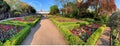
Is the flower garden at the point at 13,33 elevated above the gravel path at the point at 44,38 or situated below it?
above

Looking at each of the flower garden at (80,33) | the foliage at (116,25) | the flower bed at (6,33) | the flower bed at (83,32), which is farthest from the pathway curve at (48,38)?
the foliage at (116,25)

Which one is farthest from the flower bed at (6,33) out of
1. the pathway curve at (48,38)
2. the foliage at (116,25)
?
the foliage at (116,25)

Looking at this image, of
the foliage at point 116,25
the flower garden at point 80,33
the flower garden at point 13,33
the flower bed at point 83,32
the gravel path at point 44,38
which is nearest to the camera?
the flower garden at point 13,33

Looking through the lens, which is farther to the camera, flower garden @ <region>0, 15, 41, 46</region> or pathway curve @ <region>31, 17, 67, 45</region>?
pathway curve @ <region>31, 17, 67, 45</region>

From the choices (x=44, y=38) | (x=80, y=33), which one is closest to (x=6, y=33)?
(x=44, y=38)

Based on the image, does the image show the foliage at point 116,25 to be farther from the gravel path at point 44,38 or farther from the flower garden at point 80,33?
the gravel path at point 44,38

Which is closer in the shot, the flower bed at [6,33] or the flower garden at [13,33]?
the flower garden at [13,33]

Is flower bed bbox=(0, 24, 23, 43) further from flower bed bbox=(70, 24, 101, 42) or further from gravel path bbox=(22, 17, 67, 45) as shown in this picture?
flower bed bbox=(70, 24, 101, 42)

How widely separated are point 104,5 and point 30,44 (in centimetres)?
2303

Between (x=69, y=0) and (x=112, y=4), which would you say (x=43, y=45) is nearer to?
(x=112, y=4)

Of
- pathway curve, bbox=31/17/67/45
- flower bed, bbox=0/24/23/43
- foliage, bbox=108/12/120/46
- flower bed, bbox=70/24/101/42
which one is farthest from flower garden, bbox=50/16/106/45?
flower bed, bbox=0/24/23/43

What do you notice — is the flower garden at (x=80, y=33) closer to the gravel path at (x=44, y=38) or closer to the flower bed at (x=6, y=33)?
the gravel path at (x=44, y=38)

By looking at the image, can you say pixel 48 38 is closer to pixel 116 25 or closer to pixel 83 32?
pixel 83 32

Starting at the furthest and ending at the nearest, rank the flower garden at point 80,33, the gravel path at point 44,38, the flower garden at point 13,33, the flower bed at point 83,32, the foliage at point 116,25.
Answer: the flower bed at point 83,32
the gravel path at point 44,38
the foliage at point 116,25
the flower garden at point 80,33
the flower garden at point 13,33
